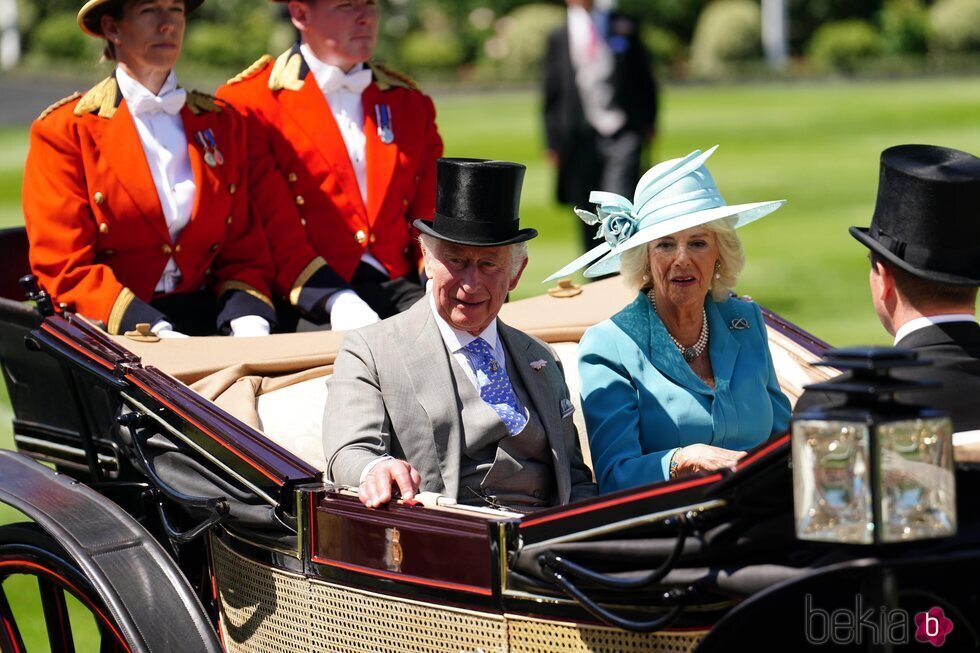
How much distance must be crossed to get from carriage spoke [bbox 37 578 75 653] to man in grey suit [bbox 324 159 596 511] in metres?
0.82

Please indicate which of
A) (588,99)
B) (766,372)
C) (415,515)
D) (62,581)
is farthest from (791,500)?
(588,99)

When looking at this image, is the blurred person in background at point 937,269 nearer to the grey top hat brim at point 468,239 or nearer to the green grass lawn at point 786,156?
the grey top hat brim at point 468,239

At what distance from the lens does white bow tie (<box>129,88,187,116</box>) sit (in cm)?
423

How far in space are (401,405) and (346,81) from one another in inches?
69.5

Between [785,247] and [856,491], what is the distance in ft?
32.8

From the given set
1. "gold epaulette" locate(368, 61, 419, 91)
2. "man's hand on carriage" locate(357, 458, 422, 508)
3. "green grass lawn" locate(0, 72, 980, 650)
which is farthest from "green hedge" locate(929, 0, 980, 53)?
"man's hand on carriage" locate(357, 458, 422, 508)

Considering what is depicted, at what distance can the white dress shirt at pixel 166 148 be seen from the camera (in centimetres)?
423

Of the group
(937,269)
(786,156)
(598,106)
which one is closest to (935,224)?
(937,269)

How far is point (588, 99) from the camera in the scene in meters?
10.4

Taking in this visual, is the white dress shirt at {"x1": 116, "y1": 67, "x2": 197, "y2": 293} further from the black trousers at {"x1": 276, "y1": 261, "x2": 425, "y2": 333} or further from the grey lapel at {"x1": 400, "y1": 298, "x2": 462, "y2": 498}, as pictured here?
the grey lapel at {"x1": 400, "y1": 298, "x2": 462, "y2": 498}

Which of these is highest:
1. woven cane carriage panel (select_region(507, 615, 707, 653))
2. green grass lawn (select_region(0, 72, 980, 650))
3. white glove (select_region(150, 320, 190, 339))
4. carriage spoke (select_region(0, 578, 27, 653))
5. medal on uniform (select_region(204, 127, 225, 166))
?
medal on uniform (select_region(204, 127, 225, 166))

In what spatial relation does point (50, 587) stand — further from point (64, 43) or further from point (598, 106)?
point (64, 43)

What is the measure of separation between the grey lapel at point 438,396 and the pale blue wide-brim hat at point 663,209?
0.42 m

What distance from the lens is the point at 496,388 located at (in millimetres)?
3213
